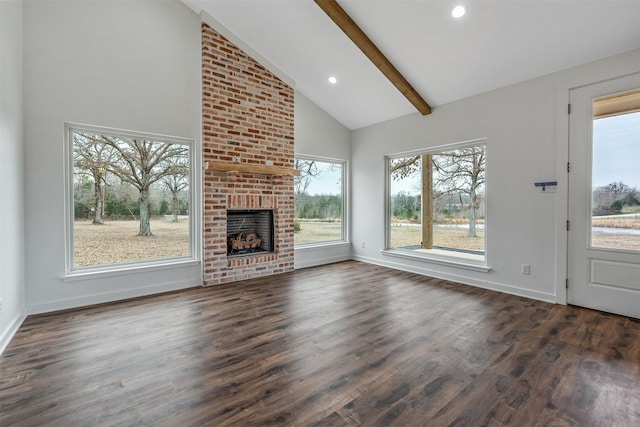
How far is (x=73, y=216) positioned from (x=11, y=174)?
0.85 metres

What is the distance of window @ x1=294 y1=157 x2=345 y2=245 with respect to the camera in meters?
5.61

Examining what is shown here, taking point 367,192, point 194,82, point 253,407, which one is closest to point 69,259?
point 194,82

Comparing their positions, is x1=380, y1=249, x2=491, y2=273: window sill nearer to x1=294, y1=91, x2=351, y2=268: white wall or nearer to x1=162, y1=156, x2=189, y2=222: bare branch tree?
x1=294, y1=91, x2=351, y2=268: white wall

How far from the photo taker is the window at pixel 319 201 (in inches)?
221

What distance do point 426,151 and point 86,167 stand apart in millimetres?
4765

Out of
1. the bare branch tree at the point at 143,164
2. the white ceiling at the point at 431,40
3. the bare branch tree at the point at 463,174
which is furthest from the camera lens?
the bare branch tree at the point at 463,174

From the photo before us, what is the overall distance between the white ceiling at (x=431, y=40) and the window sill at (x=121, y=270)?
3.43m

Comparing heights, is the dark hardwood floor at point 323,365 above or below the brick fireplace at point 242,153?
below

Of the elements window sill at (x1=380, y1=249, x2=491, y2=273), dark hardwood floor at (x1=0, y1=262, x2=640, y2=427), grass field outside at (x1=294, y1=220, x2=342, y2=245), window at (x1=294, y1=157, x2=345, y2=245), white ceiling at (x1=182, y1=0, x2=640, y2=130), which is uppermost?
white ceiling at (x1=182, y1=0, x2=640, y2=130)

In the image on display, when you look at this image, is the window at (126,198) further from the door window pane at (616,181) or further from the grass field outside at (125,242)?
the door window pane at (616,181)

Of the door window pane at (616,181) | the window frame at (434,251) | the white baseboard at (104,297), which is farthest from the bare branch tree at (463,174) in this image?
the white baseboard at (104,297)

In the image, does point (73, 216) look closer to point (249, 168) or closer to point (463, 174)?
point (249, 168)

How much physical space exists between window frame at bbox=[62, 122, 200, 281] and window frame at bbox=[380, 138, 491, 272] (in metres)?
3.27

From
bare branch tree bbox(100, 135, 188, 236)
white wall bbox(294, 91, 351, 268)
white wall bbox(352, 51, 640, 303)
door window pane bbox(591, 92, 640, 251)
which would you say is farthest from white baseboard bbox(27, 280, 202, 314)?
door window pane bbox(591, 92, 640, 251)
